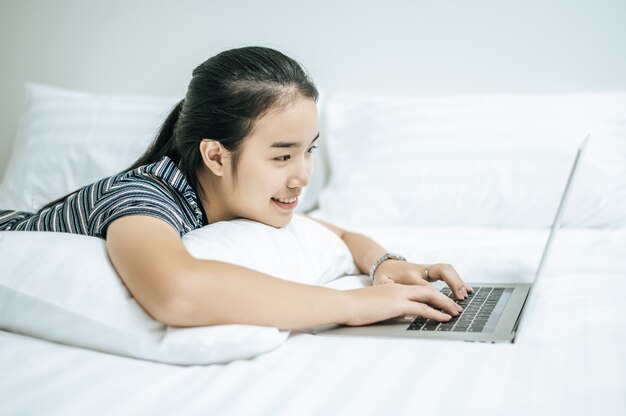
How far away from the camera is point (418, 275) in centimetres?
131

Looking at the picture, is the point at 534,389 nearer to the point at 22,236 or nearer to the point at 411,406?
the point at 411,406

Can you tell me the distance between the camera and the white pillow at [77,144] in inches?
87.5

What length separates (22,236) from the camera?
111 centimetres

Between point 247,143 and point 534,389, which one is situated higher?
point 247,143

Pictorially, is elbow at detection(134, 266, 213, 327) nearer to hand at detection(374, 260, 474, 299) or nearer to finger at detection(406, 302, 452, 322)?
finger at detection(406, 302, 452, 322)

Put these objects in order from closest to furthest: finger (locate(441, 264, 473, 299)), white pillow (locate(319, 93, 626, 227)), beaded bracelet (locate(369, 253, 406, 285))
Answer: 1. finger (locate(441, 264, 473, 299))
2. beaded bracelet (locate(369, 253, 406, 285))
3. white pillow (locate(319, 93, 626, 227))

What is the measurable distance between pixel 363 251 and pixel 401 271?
0.17 m

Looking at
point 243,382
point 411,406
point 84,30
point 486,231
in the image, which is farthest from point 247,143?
point 84,30

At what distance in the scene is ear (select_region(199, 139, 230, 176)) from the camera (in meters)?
1.28

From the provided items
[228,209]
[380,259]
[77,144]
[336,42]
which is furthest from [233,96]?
[336,42]

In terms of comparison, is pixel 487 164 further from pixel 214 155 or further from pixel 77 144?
pixel 77 144

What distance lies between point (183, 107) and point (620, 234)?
43.0 inches

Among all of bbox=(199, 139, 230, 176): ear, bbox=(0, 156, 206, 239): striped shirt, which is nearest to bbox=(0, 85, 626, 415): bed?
bbox=(0, 156, 206, 239): striped shirt

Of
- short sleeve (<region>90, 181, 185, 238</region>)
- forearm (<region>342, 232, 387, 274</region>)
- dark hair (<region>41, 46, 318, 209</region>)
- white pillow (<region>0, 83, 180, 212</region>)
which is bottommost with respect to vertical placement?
white pillow (<region>0, 83, 180, 212</region>)
